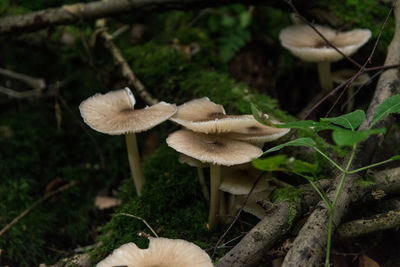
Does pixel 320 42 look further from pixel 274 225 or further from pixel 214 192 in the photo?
pixel 274 225

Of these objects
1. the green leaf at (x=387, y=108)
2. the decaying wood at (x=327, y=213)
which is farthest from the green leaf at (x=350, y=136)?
the decaying wood at (x=327, y=213)

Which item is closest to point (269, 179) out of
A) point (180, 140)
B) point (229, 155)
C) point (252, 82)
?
point (229, 155)

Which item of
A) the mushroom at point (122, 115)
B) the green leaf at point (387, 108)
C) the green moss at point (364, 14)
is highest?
the green leaf at point (387, 108)

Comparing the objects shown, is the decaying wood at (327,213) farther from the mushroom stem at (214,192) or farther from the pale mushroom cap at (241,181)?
the mushroom stem at (214,192)

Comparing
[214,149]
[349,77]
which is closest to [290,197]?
[214,149]

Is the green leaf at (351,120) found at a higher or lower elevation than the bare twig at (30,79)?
higher

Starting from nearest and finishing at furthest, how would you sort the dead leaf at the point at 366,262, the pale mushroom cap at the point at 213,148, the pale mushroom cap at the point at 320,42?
the pale mushroom cap at the point at 213,148 < the dead leaf at the point at 366,262 < the pale mushroom cap at the point at 320,42

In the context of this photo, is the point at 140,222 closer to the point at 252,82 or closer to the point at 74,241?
the point at 74,241
